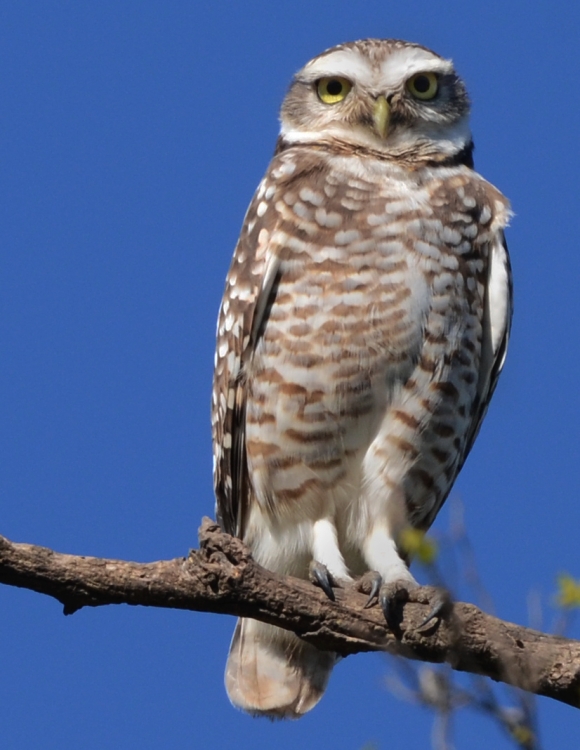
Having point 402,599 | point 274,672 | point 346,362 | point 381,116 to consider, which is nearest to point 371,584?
point 402,599

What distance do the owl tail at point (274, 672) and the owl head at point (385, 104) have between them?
2.53 metres

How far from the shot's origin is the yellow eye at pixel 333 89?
6.48 meters

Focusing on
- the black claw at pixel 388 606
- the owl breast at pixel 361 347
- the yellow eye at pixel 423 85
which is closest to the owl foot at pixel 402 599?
the black claw at pixel 388 606

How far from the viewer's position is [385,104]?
20.5 ft

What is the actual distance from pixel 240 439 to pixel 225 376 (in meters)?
0.32

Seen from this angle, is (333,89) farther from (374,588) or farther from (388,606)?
(388,606)

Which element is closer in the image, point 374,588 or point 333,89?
point 374,588

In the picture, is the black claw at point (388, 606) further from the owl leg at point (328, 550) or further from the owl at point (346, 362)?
the owl at point (346, 362)

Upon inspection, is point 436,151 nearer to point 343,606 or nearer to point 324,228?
point 324,228

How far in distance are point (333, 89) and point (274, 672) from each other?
122 inches

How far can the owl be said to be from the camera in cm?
557

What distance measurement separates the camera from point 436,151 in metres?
6.29

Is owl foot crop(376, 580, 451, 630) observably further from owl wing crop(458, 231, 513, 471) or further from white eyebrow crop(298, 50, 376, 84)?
white eyebrow crop(298, 50, 376, 84)

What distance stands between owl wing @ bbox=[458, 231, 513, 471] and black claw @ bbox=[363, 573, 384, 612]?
1321 millimetres
